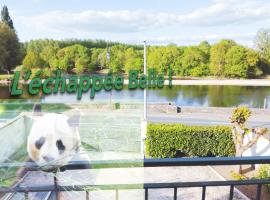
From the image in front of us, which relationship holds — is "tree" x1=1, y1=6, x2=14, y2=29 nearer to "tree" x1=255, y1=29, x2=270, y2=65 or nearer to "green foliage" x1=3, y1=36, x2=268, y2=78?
"green foliage" x1=3, y1=36, x2=268, y2=78

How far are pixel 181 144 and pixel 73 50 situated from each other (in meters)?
3.51

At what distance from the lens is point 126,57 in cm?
1180

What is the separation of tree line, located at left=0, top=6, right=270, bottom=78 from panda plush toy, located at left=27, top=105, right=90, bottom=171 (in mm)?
1861

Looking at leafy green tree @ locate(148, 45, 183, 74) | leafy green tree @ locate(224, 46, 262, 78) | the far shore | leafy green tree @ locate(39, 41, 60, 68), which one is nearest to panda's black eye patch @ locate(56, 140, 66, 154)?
leafy green tree @ locate(39, 41, 60, 68)

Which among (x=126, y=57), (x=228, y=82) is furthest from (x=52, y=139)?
(x=228, y=82)

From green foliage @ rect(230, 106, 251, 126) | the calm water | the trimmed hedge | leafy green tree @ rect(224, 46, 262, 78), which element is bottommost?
the calm water

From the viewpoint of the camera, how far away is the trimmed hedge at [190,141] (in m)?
6.01

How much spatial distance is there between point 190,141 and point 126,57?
6.43m

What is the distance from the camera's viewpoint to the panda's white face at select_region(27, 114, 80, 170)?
2.08 feet

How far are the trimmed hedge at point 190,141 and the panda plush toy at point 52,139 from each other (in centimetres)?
551

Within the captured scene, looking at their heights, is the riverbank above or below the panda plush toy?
below

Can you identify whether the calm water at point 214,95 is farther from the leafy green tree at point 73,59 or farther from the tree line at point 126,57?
the leafy green tree at point 73,59

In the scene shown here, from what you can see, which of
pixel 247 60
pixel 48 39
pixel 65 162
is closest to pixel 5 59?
pixel 48 39

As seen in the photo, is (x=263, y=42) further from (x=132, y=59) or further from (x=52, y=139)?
(x=52, y=139)
